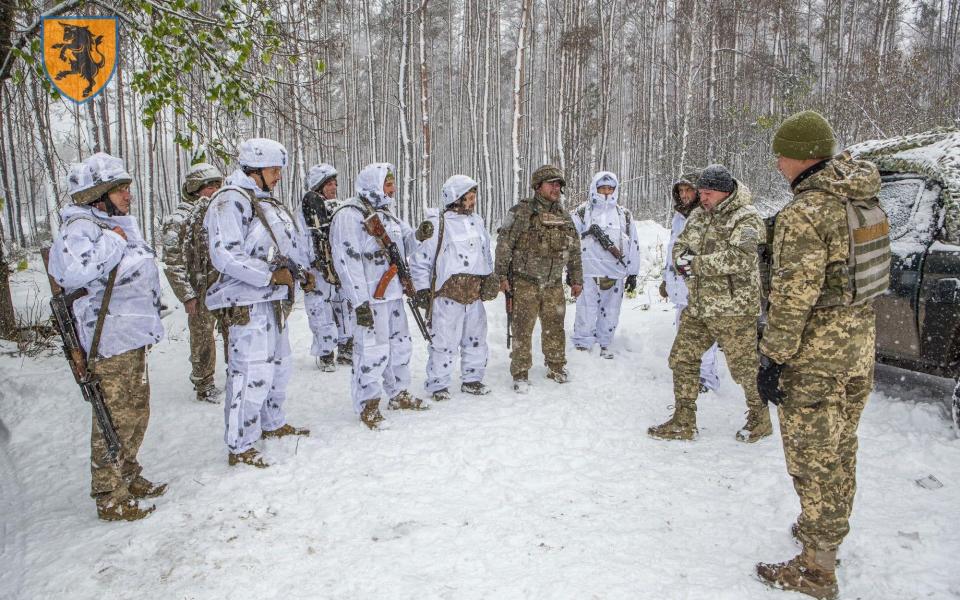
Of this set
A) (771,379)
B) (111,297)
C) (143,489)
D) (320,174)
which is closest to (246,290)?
(111,297)

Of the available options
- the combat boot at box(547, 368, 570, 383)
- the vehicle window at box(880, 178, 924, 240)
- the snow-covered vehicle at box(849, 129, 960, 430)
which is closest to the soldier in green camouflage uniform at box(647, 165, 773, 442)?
the snow-covered vehicle at box(849, 129, 960, 430)

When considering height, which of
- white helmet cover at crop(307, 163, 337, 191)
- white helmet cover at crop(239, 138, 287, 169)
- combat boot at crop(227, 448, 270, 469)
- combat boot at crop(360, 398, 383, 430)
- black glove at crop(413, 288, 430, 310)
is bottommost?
combat boot at crop(227, 448, 270, 469)

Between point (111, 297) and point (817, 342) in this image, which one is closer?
point (817, 342)

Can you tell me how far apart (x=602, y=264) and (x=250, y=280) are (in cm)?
404

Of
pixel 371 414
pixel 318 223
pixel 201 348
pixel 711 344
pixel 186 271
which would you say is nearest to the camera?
pixel 711 344

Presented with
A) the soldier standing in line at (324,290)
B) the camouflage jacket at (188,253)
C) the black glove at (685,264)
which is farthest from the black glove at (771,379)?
the soldier standing in line at (324,290)

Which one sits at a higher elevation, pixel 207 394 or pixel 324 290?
pixel 324 290

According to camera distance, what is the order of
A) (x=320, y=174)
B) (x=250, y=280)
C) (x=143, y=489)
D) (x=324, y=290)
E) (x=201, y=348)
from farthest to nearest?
(x=324, y=290) < (x=320, y=174) < (x=201, y=348) < (x=250, y=280) < (x=143, y=489)

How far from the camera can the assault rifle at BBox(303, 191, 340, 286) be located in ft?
18.4

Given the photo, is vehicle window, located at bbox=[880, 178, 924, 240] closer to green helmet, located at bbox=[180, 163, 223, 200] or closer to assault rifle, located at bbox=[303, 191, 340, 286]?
assault rifle, located at bbox=[303, 191, 340, 286]

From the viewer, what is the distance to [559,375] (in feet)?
18.8

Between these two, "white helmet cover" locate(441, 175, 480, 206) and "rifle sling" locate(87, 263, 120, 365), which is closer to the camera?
"rifle sling" locate(87, 263, 120, 365)

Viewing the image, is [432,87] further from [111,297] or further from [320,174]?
[111,297]

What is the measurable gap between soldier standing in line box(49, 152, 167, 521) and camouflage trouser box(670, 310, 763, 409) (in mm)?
3694
